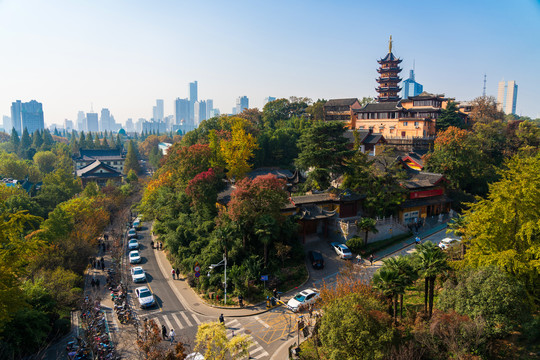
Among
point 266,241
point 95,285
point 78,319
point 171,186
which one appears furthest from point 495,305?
point 171,186

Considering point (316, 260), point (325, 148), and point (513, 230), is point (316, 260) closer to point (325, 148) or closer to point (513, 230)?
point (325, 148)

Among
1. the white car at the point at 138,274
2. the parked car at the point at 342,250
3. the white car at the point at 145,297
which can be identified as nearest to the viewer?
the white car at the point at 145,297

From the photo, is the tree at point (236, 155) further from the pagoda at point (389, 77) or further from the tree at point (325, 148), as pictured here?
the pagoda at point (389, 77)

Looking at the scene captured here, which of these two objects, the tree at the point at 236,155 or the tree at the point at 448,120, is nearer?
the tree at the point at 236,155

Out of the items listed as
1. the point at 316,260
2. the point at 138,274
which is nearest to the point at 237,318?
the point at 316,260

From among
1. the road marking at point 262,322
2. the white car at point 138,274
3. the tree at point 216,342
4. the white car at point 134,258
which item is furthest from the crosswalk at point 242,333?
the white car at point 134,258

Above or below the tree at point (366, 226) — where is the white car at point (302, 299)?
below
